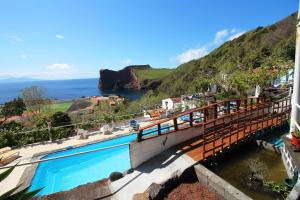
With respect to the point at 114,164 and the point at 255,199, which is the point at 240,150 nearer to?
the point at 255,199

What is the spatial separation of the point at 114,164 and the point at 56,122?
22.2ft

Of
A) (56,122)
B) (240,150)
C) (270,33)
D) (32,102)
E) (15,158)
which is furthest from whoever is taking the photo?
(270,33)

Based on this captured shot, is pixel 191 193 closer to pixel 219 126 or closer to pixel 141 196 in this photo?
pixel 141 196

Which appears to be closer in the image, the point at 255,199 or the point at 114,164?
the point at 255,199

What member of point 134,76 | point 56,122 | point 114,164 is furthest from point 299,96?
point 134,76

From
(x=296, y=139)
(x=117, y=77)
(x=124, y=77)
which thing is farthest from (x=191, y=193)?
(x=117, y=77)

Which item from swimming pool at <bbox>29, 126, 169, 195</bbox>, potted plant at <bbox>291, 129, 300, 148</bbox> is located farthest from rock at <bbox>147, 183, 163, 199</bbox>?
potted plant at <bbox>291, 129, 300, 148</bbox>

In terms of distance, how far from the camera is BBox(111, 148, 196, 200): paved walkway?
5133 millimetres

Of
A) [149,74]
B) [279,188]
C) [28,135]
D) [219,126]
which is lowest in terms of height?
[279,188]

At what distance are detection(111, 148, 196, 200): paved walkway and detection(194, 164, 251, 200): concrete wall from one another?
39 centimetres

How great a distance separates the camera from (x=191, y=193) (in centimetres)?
512

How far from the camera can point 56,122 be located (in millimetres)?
13500

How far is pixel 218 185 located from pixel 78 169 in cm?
576

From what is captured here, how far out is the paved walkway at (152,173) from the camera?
16.8ft
